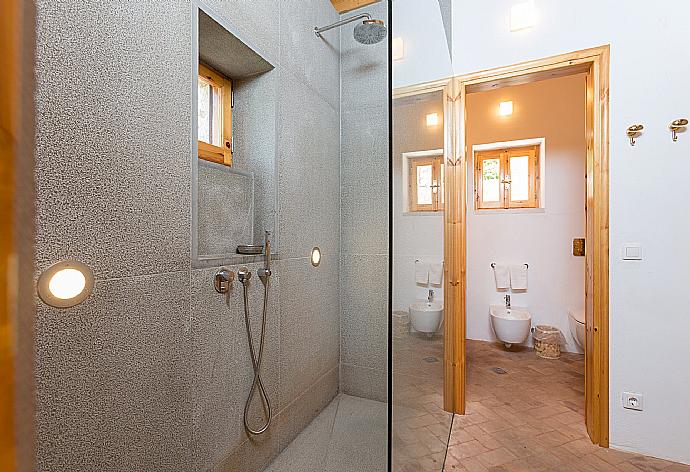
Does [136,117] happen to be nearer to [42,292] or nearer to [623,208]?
[42,292]

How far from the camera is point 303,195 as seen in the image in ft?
4.58

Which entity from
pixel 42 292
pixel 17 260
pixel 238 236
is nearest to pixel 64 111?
pixel 42 292

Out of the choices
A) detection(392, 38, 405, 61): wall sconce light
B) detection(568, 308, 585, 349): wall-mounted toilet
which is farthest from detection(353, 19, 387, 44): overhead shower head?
detection(568, 308, 585, 349): wall-mounted toilet

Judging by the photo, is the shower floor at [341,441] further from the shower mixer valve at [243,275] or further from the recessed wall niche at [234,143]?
the recessed wall niche at [234,143]

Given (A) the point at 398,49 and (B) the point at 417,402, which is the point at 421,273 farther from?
(A) the point at 398,49

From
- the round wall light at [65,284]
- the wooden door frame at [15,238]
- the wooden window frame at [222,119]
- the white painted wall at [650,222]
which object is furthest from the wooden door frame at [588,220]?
the wooden door frame at [15,238]

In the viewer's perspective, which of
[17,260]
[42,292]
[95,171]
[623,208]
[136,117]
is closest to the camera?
[17,260]

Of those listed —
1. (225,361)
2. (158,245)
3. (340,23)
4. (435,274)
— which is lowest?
(225,361)

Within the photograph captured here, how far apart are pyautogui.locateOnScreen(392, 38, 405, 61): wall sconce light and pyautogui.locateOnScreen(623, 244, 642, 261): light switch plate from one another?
157 cm

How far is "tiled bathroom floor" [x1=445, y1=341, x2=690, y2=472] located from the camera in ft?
5.73

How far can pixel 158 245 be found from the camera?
1018mm

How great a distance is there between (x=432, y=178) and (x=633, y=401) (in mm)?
1532

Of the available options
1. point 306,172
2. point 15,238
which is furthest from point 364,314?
point 15,238

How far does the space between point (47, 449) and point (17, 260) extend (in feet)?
3.13
